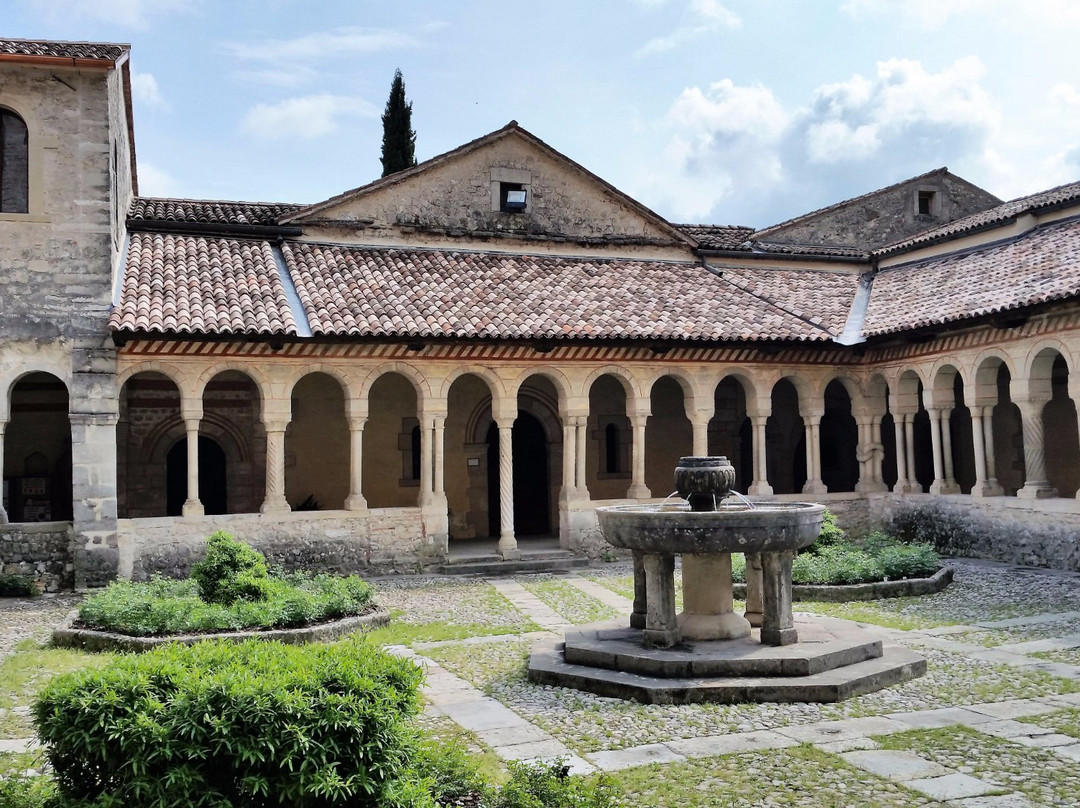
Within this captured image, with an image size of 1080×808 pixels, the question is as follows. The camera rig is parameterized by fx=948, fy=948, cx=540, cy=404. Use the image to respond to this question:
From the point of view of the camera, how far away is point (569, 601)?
38.4ft

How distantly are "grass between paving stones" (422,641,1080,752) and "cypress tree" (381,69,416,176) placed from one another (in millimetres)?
23597

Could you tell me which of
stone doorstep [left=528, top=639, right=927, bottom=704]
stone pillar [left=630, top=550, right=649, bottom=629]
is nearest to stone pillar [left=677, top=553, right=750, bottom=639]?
stone pillar [left=630, top=550, right=649, bottom=629]

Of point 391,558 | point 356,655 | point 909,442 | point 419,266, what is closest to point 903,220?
point 909,442

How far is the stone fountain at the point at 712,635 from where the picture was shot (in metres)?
6.96

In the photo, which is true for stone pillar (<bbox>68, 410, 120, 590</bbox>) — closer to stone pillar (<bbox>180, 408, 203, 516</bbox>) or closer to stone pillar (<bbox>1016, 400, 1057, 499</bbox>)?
stone pillar (<bbox>180, 408, 203, 516</bbox>)

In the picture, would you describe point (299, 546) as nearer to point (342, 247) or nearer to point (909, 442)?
point (342, 247)

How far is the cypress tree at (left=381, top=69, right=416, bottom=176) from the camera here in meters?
29.3

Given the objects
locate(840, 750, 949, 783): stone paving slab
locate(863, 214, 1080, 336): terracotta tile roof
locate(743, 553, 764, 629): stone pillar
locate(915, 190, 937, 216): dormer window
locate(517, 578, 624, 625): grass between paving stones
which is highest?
locate(915, 190, 937, 216): dormer window

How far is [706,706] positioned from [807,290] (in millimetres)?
13772

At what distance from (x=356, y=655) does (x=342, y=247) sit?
44.9 feet

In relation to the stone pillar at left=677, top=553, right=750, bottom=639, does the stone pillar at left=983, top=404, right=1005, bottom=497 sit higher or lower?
higher

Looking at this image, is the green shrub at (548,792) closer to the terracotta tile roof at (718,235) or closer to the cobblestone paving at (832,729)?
the cobblestone paving at (832,729)

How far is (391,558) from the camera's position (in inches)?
578

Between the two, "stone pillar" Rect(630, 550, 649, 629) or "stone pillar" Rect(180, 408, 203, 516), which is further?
"stone pillar" Rect(180, 408, 203, 516)
